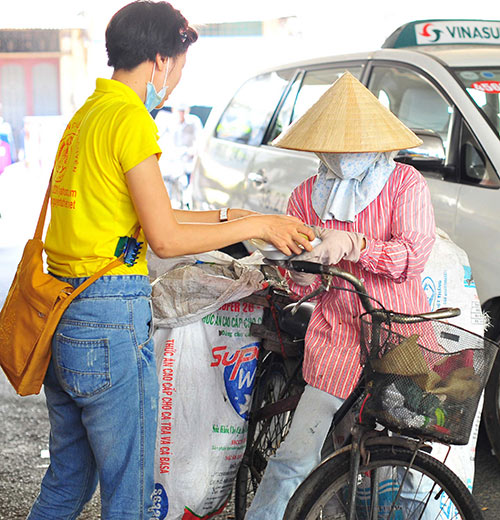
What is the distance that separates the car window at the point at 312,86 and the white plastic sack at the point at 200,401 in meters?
2.45

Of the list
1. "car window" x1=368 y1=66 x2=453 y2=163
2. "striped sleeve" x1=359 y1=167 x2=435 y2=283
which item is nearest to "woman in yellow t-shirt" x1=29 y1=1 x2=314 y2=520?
"striped sleeve" x1=359 y1=167 x2=435 y2=283

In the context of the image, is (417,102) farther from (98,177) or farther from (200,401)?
(98,177)

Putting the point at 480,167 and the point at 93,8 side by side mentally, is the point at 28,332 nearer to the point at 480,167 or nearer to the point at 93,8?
the point at 480,167

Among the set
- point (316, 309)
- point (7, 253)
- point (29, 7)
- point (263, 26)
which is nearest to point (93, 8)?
point (29, 7)

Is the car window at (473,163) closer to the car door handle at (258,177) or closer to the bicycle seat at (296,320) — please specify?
the bicycle seat at (296,320)

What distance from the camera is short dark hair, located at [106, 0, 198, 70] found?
226 centimetres

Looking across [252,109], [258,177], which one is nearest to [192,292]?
[258,177]

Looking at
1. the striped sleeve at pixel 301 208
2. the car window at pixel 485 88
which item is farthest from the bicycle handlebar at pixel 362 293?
the car window at pixel 485 88

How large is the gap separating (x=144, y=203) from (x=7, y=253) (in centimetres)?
773

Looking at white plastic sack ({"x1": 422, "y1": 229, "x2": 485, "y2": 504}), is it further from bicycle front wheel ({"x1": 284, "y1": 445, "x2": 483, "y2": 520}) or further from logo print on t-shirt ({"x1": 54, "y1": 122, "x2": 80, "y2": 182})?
logo print on t-shirt ({"x1": 54, "y1": 122, "x2": 80, "y2": 182})

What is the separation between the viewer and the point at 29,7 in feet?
58.2

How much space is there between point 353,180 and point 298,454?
35.5 inches

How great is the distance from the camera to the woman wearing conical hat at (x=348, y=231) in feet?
8.28

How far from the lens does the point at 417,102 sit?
461cm
